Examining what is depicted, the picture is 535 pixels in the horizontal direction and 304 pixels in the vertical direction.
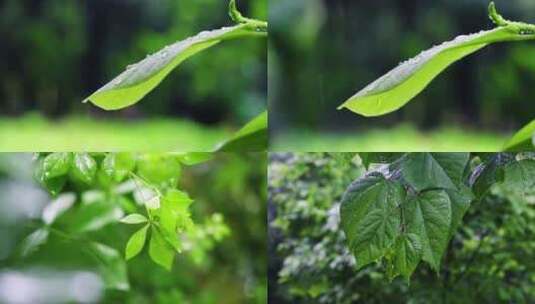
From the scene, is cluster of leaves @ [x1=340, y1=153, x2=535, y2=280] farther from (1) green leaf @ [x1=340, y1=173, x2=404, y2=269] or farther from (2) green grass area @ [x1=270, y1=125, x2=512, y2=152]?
(2) green grass area @ [x1=270, y1=125, x2=512, y2=152]

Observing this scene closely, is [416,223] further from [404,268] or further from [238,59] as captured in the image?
[238,59]

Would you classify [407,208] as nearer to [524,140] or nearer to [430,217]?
[430,217]

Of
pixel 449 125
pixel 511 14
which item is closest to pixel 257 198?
pixel 449 125

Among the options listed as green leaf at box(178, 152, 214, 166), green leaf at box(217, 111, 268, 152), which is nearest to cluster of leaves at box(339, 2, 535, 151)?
green leaf at box(217, 111, 268, 152)

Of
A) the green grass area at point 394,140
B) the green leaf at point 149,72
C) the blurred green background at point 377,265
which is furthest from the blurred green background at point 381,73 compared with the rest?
the green leaf at point 149,72

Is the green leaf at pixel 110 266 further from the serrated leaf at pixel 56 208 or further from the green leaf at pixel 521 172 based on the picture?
the green leaf at pixel 521 172

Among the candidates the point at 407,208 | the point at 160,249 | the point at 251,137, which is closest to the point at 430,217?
the point at 407,208
